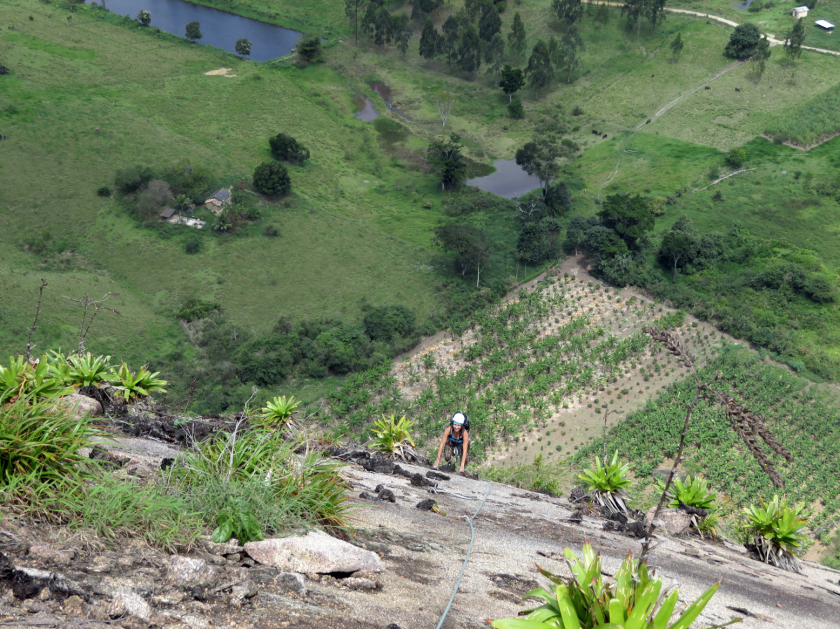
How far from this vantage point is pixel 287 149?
173 ft

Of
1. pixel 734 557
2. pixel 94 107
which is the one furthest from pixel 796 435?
pixel 94 107

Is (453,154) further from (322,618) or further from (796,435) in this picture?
(322,618)

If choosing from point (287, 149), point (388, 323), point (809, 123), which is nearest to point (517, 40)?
point (809, 123)

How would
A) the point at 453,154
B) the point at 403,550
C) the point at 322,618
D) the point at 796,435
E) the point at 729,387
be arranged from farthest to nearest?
the point at 453,154 < the point at 729,387 < the point at 796,435 < the point at 403,550 < the point at 322,618

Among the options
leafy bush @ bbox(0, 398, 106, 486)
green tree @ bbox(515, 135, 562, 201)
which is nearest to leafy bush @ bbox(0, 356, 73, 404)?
leafy bush @ bbox(0, 398, 106, 486)

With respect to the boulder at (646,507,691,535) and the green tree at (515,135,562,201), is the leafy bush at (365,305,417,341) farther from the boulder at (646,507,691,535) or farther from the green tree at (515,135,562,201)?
the boulder at (646,507,691,535)

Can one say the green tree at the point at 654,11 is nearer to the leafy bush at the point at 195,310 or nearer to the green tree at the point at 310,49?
the green tree at the point at 310,49

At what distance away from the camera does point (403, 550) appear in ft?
30.3

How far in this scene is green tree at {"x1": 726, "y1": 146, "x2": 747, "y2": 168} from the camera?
172ft

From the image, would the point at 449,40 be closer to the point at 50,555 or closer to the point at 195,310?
the point at 195,310

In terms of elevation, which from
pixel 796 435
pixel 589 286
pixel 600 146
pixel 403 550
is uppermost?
pixel 600 146

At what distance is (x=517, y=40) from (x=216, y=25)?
Result: 107ft

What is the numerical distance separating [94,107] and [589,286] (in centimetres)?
4103

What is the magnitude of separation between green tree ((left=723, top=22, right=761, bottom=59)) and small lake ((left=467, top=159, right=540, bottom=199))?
93.3 ft
